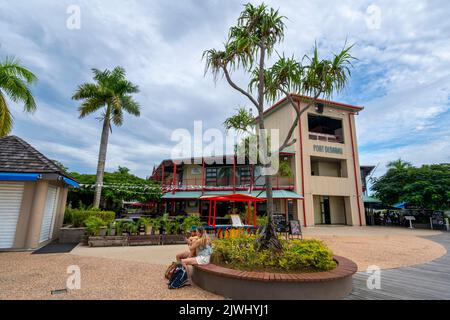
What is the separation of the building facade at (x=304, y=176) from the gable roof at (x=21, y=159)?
1061 centimetres

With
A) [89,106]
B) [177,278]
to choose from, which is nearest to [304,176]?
[89,106]

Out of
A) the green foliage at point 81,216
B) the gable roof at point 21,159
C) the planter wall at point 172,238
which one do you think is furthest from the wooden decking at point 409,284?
the gable roof at point 21,159

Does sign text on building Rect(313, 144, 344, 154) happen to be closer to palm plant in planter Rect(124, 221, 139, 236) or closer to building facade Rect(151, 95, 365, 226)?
building facade Rect(151, 95, 365, 226)

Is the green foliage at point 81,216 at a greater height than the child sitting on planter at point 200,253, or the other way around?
the green foliage at point 81,216

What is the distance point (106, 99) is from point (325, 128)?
20.8 metres

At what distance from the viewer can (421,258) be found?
290 inches

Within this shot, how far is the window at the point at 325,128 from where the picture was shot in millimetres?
21723

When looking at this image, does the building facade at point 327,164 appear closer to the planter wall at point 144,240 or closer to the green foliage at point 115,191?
the green foliage at point 115,191

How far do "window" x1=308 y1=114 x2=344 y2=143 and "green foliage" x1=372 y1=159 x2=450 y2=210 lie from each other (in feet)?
18.1

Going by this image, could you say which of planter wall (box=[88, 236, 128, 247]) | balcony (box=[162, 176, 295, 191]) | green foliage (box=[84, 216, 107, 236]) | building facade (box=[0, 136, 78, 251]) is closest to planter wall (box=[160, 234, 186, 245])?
planter wall (box=[88, 236, 128, 247])
